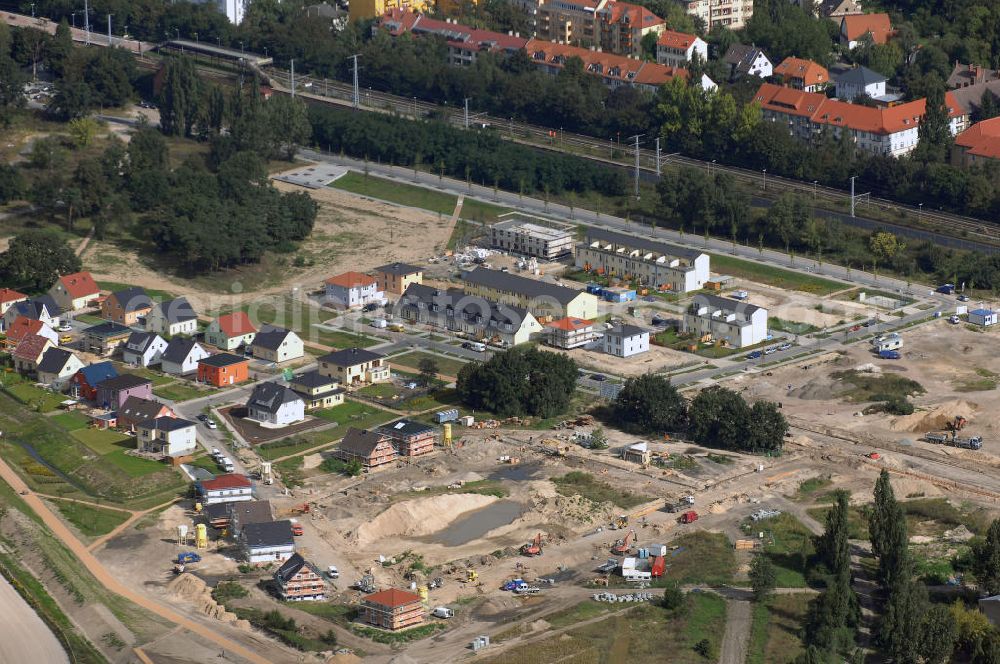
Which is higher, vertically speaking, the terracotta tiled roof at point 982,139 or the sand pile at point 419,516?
the terracotta tiled roof at point 982,139

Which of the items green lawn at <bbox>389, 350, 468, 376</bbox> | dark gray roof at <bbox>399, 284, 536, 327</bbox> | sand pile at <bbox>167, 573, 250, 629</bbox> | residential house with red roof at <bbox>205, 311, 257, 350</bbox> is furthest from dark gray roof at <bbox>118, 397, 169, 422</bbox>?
dark gray roof at <bbox>399, 284, 536, 327</bbox>

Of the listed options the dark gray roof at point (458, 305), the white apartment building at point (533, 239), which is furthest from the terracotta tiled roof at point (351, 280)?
the white apartment building at point (533, 239)

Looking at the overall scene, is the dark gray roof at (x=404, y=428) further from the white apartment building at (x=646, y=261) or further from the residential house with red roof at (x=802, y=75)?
the residential house with red roof at (x=802, y=75)

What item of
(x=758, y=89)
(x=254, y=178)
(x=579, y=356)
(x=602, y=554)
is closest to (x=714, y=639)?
(x=602, y=554)

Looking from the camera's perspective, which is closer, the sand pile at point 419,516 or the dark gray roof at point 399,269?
the sand pile at point 419,516

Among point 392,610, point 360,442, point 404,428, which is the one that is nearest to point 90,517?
point 360,442

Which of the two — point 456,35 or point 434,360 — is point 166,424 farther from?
point 456,35
